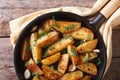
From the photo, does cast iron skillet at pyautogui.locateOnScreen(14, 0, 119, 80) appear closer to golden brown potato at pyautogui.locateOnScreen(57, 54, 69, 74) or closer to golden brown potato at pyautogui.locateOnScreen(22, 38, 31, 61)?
golden brown potato at pyautogui.locateOnScreen(22, 38, 31, 61)

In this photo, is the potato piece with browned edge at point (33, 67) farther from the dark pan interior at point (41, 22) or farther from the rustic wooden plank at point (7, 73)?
the rustic wooden plank at point (7, 73)

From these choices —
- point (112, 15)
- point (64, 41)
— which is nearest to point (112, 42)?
point (112, 15)

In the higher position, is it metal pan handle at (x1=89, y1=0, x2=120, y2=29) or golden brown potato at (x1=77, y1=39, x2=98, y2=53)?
metal pan handle at (x1=89, y1=0, x2=120, y2=29)

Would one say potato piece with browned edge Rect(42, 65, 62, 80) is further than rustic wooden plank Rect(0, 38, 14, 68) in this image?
No

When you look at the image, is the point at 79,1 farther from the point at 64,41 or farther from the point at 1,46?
the point at 1,46

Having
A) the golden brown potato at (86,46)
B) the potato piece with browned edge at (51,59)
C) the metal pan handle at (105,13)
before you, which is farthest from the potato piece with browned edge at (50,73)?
the metal pan handle at (105,13)

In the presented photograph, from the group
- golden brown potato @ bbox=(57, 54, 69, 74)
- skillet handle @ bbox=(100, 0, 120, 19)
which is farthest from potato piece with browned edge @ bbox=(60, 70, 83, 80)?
skillet handle @ bbox=(100, 0, 120, 19)

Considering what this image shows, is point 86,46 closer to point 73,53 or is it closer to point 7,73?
point 73,53
